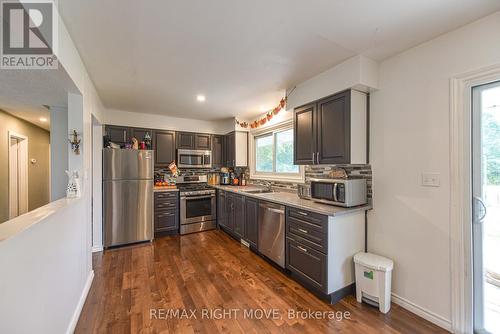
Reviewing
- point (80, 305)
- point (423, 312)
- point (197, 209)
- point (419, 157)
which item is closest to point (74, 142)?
point (80, 305)

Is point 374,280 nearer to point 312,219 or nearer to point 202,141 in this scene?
point 312,219

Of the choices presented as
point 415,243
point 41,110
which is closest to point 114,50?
point 41,110

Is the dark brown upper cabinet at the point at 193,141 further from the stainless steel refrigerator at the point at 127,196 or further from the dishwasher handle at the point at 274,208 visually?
the dishwasher handle at the point at 274,208

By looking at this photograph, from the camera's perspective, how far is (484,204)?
1.68m

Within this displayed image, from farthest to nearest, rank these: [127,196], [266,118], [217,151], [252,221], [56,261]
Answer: [217,151], [266,118], [127,196], [252,221], [56,261]

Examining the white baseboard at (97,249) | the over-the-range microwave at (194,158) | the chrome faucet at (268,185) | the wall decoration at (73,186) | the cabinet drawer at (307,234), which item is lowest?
the white baseboard at (97,249)

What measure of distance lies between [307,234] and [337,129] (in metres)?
1.19

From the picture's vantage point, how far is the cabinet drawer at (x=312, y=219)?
2135mm

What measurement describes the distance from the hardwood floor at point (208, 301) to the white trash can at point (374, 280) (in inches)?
3.3

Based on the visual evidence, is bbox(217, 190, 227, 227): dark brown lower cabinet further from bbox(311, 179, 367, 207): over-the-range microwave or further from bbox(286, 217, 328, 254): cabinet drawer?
bbox(311, 179, 367, 207): over-the-range microwave

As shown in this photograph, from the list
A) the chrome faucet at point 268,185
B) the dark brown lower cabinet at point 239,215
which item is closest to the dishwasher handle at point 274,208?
the dark brown lower cabinet at point 239,215

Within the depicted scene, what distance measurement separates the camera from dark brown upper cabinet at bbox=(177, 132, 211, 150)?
183 inches

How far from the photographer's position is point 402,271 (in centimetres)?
208

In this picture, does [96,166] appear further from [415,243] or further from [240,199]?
[415,243]
